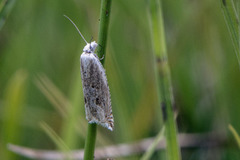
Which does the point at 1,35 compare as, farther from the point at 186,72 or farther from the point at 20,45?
the point at 186,72

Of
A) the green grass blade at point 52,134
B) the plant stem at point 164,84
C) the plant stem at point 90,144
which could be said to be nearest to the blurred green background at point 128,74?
the green grass blade at point 52,134

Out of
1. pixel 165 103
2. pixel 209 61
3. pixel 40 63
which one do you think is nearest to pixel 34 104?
pixel 40 63

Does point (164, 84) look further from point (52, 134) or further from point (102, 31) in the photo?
point (52, 134)

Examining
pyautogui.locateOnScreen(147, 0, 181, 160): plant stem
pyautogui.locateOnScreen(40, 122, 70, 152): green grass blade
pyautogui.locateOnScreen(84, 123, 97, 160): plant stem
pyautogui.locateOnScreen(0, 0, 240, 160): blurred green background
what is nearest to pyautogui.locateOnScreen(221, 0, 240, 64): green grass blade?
pyautogui.locateOnScreen(147, 0, 181, 160): plant stem

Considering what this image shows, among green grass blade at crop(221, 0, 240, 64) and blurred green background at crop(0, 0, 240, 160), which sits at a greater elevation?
blurred green background at crop(0, 0, 240, 160)

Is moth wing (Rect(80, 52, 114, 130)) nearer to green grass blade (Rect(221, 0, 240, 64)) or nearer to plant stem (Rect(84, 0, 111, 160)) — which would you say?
plant stem (Rect(84, 0, 111, 160))
